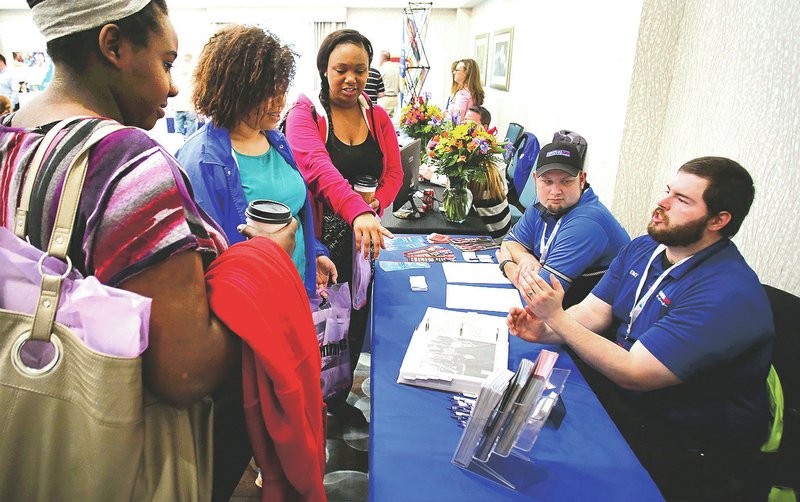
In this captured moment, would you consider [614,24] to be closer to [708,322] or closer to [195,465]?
[708,322]

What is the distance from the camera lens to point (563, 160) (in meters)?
1.99

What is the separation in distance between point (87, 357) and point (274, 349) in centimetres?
25

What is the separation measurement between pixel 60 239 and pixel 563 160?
6.01 feet

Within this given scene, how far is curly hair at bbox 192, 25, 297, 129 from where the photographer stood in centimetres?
137

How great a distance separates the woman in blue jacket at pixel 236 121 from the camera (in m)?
1.36

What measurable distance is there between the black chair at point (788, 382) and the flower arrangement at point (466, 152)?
165 cm

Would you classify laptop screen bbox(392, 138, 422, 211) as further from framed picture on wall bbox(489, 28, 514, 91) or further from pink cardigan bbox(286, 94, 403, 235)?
framed picture on wall bbox(489, 28, 514, 91)

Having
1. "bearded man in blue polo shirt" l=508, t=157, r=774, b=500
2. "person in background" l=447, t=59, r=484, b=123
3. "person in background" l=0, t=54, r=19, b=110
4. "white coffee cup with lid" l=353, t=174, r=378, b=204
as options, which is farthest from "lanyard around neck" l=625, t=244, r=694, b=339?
"person in background" l=0, t=54, r=19, b=110

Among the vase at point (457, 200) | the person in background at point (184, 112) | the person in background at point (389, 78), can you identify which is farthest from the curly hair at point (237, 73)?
the person in background at point (184, 112)

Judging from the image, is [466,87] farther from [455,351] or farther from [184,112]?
[184,112]

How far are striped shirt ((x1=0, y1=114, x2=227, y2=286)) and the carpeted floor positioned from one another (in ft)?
5.07

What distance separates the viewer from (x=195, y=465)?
0.69 meters

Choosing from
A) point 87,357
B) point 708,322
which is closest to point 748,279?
point 708,322

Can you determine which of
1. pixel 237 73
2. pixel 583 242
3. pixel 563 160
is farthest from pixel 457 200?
pixel 237 73
